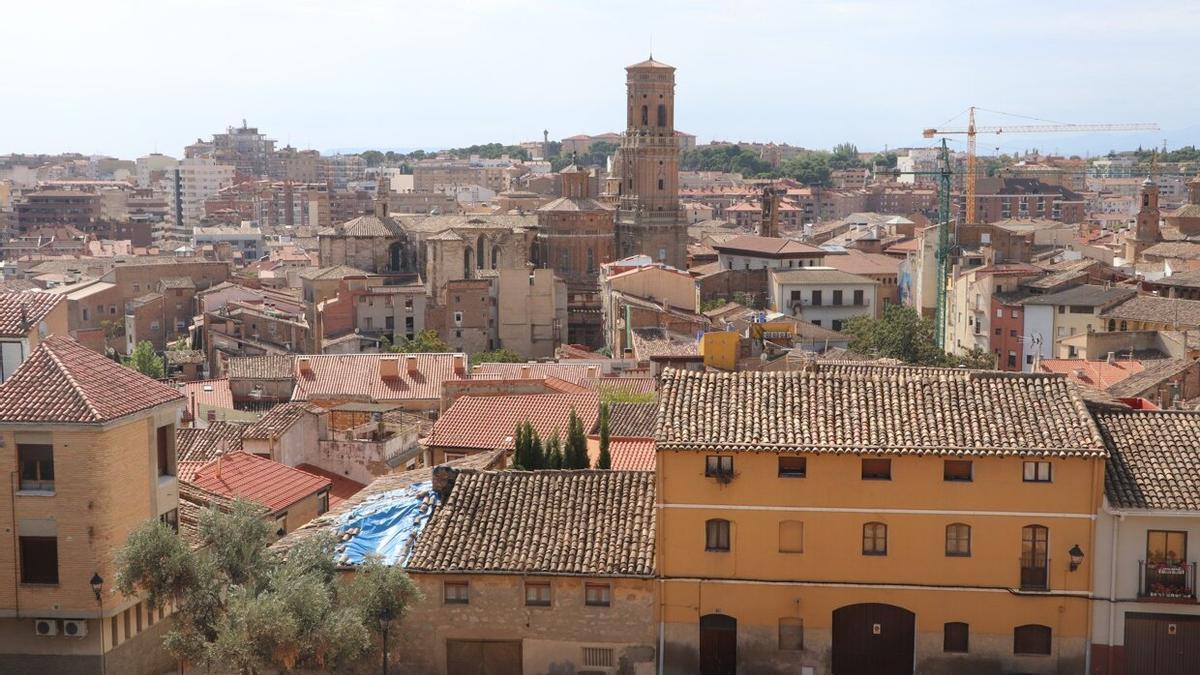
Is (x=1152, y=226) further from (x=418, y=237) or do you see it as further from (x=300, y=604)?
(x=300, y=604)

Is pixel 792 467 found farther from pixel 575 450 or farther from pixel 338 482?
pixel 338 482

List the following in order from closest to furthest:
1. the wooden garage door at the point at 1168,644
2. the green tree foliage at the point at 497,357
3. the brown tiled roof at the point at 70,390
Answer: the brown tiled roof at the point at 70,390 → the wooden garage door at the point at 1168,644 → the green tree foliage at the point at 497,357

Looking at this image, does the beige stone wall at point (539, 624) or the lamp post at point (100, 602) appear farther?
the beige stone wall at point (539, 624)

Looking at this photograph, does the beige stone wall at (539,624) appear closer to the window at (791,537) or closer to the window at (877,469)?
the window at (791,537)

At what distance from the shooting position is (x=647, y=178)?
93.2 meters

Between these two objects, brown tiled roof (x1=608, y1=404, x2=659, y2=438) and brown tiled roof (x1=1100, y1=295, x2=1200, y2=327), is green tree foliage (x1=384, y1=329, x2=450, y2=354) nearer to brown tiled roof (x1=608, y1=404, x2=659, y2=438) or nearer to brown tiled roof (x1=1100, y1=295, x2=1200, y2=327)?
brown tiled roof (x1=1100, y1=295, x2=1200, y2=327)

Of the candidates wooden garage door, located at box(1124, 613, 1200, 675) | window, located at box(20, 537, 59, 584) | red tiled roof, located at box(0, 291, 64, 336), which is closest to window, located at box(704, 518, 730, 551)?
wooden garage door, located at box(1124, 613, 1200, 675)

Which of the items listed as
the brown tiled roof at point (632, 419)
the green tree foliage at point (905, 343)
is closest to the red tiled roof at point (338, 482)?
the brown tiled roof at point (632, 419)

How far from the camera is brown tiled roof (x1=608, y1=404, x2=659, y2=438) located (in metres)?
32.1

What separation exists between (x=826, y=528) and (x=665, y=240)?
231ft

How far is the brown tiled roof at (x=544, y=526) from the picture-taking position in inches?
816

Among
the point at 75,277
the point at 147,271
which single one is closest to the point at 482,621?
the point at 147,271

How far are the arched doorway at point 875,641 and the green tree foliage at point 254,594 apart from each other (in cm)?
596

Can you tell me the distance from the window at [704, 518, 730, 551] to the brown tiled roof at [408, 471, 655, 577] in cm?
79
